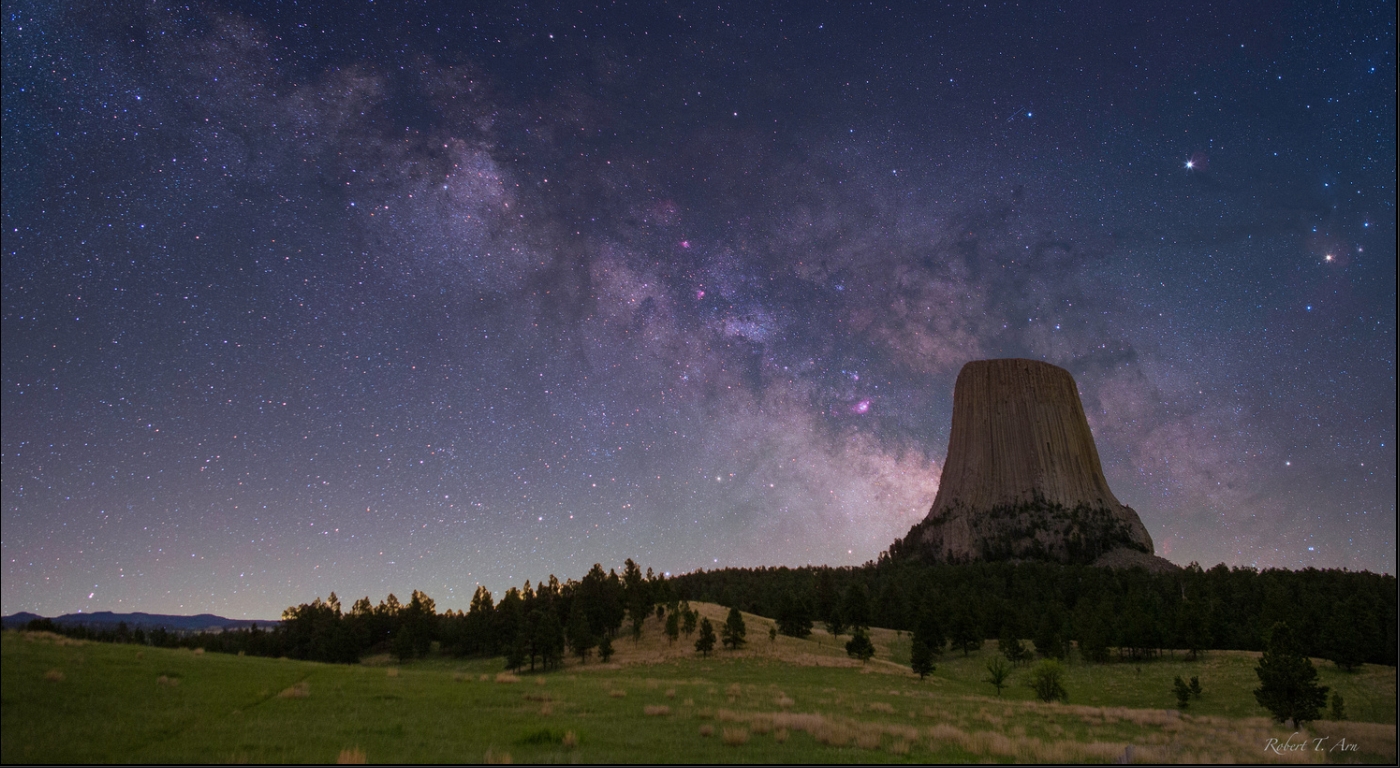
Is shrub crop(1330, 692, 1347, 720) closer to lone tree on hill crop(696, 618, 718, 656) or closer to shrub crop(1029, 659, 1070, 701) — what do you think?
shrub crop(1029, 659, 1070, 701)

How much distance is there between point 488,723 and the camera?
1645cm

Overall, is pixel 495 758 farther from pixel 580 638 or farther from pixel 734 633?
pixel 734 633

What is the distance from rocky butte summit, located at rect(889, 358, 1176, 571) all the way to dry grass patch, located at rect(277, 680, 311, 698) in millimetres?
140255

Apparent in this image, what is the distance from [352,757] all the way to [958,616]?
78545mm

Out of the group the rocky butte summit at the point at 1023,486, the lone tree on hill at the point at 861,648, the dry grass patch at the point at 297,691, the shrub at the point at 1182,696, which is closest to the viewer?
the dry grass patch at the point at 297,691

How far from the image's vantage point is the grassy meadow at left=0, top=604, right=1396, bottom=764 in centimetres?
1102

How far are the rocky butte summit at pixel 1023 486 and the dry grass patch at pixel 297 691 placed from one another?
14025cm

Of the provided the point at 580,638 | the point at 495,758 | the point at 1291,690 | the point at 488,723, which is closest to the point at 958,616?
the point at 1291,690

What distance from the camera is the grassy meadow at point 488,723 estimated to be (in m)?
11.0

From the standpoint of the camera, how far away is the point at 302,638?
3194 inches

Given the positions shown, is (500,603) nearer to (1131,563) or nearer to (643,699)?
(643,699)

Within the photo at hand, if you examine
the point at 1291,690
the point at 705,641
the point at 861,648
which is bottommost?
the point at 861,648

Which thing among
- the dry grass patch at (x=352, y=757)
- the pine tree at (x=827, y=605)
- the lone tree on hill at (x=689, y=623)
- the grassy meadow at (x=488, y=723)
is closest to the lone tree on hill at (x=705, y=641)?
the lone tree on hill at (x=689, y=623)

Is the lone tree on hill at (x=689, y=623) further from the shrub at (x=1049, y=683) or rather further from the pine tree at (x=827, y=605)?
the shrub at (x=1049, y=683)
